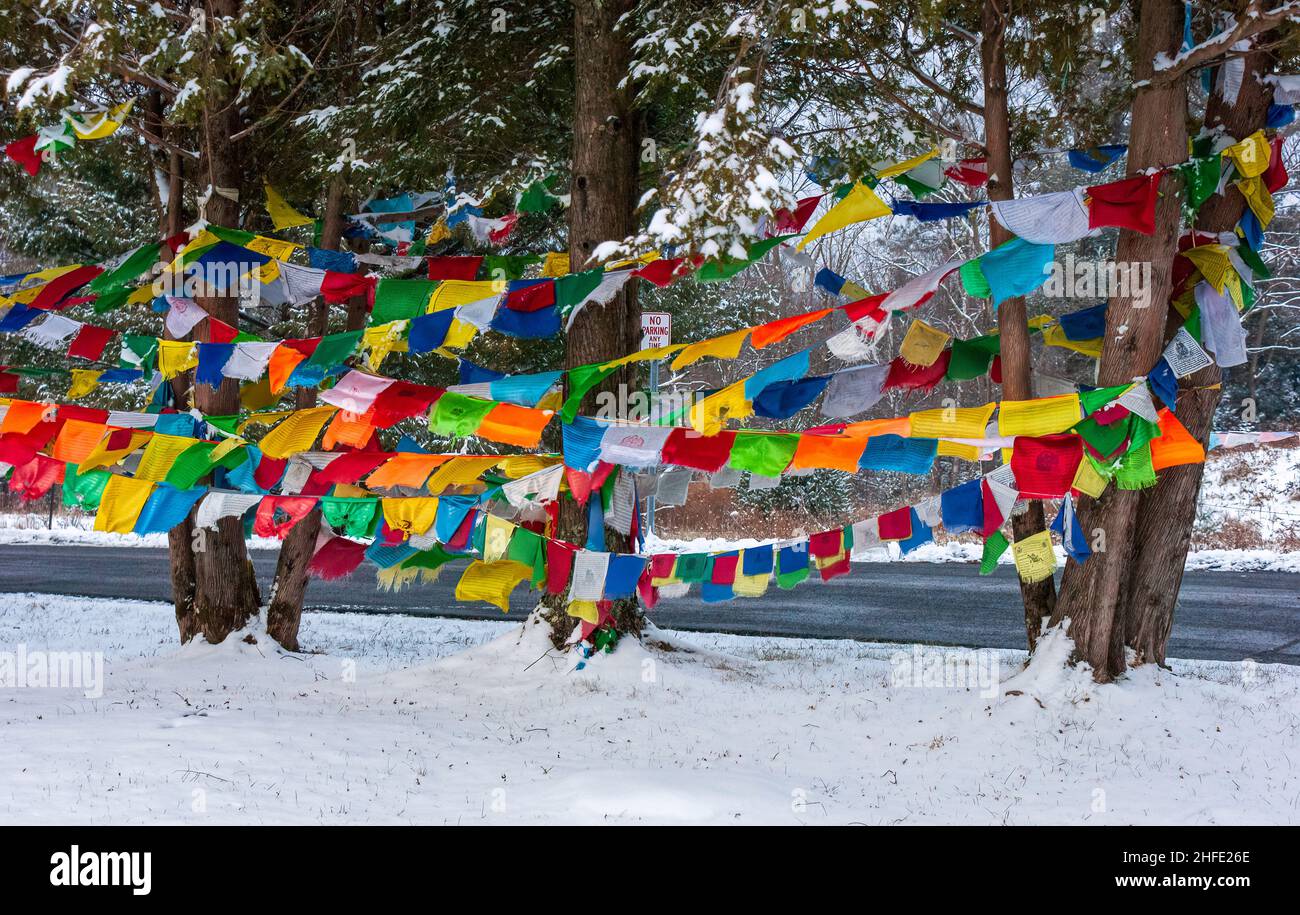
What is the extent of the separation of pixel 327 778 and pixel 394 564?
2.90 metres

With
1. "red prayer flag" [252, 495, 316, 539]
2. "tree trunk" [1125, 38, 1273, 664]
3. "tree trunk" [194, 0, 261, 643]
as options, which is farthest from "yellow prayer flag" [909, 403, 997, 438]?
"tree trunk" [194, 0, 261, 643]

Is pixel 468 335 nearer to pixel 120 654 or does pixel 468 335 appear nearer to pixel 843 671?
pixel 843 671

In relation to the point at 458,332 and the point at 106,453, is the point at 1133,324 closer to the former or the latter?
the point at 458,332

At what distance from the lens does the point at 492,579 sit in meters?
7.96

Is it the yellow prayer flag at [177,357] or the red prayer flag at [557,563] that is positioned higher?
the yellow prayer flag at [177,357]

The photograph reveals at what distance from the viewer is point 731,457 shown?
7.37 m

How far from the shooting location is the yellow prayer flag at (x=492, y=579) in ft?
25.9

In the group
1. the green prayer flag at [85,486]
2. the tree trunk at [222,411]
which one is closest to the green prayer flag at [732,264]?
the tree trunk at [222,411]

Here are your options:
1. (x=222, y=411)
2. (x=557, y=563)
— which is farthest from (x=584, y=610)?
(x=222, y=411)

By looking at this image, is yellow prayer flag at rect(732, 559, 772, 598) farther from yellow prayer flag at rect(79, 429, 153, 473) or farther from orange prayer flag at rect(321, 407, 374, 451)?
yellow prayer flag at rect(79, 429, 153, 473)

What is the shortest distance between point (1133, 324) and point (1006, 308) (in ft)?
2.90

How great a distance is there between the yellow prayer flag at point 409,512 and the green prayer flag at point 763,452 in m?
2.13

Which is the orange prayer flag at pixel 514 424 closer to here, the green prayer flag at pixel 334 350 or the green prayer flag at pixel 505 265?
the green prayer flag at pixel 334 350

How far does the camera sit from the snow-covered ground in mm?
5258
